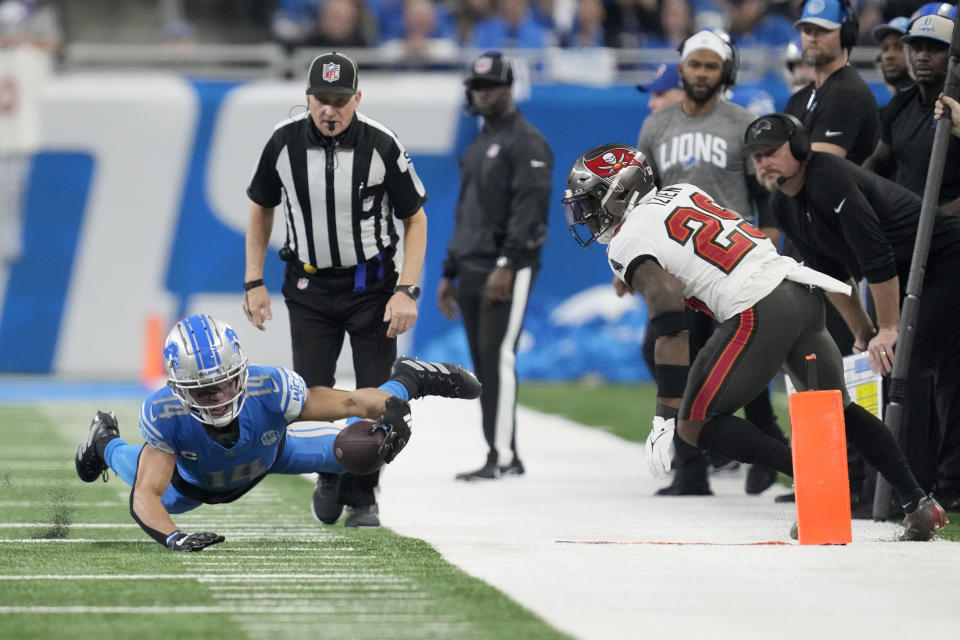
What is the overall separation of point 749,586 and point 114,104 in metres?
11.5

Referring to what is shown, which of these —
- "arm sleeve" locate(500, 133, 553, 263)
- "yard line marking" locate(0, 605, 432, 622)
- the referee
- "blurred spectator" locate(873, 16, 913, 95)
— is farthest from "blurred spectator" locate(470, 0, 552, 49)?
"yard line marking" locate(0, 605, 432, 622)

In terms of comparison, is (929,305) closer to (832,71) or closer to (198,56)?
(832,71)

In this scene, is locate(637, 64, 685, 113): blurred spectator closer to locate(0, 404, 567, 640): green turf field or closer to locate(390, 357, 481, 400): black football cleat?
locate(390, 357, 481, 400): black football cleat

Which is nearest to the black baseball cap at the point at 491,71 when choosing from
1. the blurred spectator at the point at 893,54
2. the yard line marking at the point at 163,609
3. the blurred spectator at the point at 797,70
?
the blurred spectator at the point at 797,70

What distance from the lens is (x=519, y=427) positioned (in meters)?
10.8

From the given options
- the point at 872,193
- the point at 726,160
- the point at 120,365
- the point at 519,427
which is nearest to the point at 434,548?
the point at 872,193

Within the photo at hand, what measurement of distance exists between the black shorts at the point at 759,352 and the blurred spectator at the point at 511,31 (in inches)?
382

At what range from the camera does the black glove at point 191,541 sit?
16.9ft

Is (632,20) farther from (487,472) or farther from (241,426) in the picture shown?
(241,426)

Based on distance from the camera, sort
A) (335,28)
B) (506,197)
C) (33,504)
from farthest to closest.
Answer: (335,28) → (506,197) → (33,504)

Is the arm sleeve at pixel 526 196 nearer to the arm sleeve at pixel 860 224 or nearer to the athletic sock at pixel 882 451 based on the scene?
the arm sleeve at pixel 860 224

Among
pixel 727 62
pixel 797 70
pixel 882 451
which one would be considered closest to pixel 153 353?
pixel 797 70

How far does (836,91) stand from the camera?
6578 mm

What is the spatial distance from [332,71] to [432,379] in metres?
1.25
